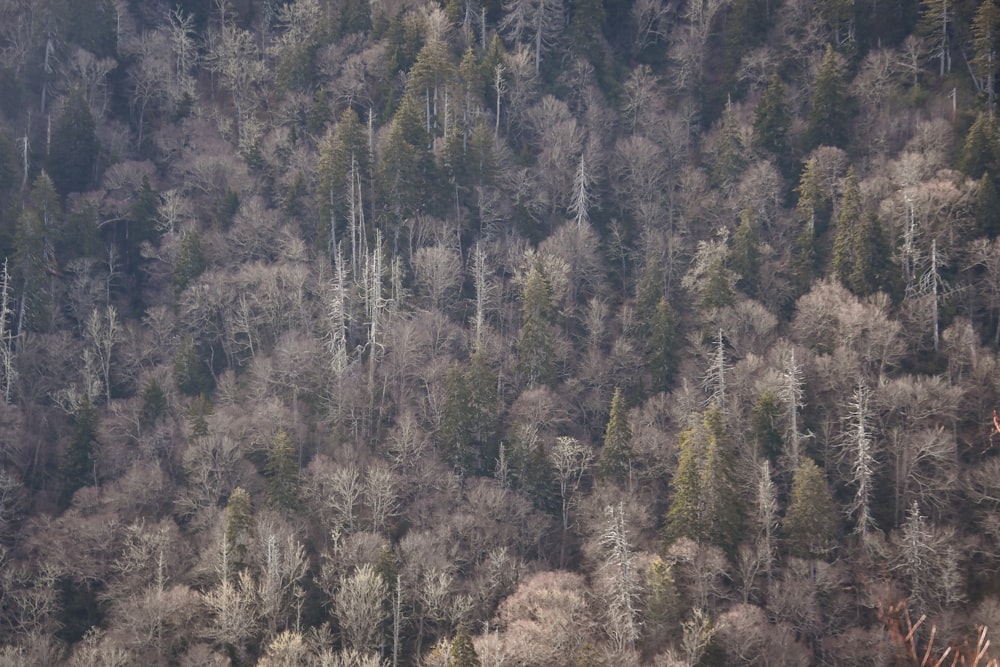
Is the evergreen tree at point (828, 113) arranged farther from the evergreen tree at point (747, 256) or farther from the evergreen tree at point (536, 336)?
the evergreen tree at point (536, 336)

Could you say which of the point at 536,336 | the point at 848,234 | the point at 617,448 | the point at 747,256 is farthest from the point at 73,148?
the point at 848,234

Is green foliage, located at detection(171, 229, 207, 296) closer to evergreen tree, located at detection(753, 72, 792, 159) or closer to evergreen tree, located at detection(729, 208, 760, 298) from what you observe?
evergreen tree, located at detection(729, 208, 760, 298)

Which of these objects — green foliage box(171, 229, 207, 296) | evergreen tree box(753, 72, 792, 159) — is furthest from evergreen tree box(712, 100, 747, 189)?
green foliage box(171, 229, 207, 296)

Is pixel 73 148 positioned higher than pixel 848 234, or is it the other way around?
pixel 73 148

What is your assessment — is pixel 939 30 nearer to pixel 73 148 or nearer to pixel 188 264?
pixel 188 264

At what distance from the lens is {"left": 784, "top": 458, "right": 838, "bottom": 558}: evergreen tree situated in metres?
55.2

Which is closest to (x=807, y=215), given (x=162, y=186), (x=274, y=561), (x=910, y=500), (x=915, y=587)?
(x=910, y=500)

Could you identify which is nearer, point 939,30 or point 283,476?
point 283,476

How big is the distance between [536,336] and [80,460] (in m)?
31.0

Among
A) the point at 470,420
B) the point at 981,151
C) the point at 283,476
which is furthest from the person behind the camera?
the point at 981,151

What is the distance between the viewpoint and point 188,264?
7931cm

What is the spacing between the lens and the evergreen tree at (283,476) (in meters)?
61.2

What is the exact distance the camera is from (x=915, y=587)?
51281 millimetres

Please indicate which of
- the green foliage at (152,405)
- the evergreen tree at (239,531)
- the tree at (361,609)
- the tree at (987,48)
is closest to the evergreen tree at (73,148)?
the green foliage at (152,405)
